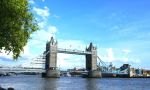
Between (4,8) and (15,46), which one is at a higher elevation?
(4,8)

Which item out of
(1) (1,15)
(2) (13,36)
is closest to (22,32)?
(2) (13,36)

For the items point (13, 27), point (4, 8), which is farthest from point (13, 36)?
point (4, 8)

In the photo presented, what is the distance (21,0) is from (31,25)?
3806mm

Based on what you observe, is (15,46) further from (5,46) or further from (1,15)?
(1,15)

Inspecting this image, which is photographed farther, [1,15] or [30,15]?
[30,15]

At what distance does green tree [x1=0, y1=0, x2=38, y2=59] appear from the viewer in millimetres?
40031

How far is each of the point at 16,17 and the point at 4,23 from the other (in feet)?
5.16

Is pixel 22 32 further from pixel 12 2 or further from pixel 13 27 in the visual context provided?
pixel 12 2

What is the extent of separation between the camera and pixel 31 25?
145 ft

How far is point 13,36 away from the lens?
1663 inches

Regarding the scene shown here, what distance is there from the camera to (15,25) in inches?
1645

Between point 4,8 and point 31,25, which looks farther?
point 31,25

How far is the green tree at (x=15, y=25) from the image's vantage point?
1576 inches

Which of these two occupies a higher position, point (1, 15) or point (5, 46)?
point (1, 15)
